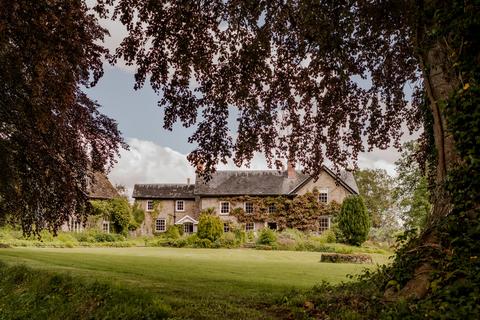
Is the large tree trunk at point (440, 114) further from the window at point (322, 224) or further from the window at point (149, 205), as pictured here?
the window at point (149, 205)

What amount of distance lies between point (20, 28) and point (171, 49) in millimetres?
2631

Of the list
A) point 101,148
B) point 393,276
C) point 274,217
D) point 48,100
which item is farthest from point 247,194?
point 393,276

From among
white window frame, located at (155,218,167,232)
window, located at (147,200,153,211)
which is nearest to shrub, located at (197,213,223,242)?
white window frame, located at (155,218,167,232)

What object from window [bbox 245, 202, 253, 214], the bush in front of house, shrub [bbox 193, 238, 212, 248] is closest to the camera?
shrub [bbox 193, 238, 212, 248]

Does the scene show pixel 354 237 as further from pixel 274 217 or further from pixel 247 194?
pixel 247 194

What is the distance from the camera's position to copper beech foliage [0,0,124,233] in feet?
26.2

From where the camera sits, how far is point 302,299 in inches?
260

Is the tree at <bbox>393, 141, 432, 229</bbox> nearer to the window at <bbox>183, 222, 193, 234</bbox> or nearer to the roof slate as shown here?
the roof slate

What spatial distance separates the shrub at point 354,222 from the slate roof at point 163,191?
1880 cm

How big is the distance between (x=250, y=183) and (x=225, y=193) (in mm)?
2776

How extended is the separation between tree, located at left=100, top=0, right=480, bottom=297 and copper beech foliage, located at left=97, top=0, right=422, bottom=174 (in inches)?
0.9

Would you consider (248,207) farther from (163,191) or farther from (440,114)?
(440,114)

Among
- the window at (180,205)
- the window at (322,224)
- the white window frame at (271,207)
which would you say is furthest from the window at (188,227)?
the window at (322,224)

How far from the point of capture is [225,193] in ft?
155
